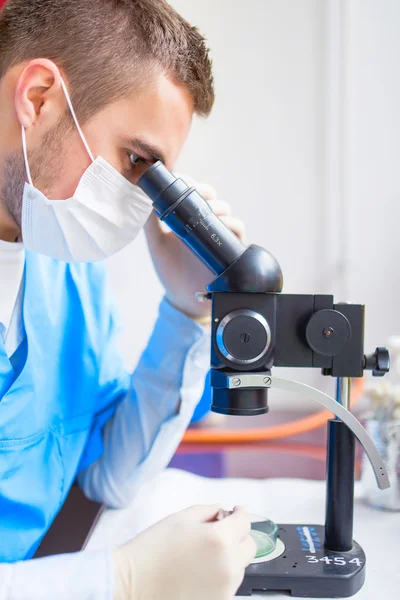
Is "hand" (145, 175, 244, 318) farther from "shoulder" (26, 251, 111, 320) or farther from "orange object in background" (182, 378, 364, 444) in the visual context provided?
"orange object in background" (182, 378, 364, 444)

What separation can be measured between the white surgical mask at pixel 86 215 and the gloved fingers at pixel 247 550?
1.75ft

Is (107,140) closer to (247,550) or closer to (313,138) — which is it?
(247,550)

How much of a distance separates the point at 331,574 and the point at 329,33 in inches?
83.4

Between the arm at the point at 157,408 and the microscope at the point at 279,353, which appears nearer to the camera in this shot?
the microscope at the point at 279,353

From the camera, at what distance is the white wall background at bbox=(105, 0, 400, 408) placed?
7.49 feet

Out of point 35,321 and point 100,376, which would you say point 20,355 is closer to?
point 35,321

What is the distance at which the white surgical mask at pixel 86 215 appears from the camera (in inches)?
36.4

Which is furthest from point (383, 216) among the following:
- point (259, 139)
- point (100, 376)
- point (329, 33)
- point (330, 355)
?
point (330, 355)

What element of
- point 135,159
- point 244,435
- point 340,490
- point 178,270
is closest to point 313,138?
point 244,435

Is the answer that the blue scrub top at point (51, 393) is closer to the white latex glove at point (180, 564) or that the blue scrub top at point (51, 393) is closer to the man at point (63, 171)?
the man at point (63, 171)

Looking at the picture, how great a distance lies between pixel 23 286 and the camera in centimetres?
106

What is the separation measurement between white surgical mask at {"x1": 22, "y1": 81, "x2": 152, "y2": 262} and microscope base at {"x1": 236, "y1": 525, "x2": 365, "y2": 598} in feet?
1.86

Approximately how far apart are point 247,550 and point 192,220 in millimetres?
424

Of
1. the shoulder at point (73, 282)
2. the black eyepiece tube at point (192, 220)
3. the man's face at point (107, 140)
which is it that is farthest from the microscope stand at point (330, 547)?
the shoulder at point (73, 282)
